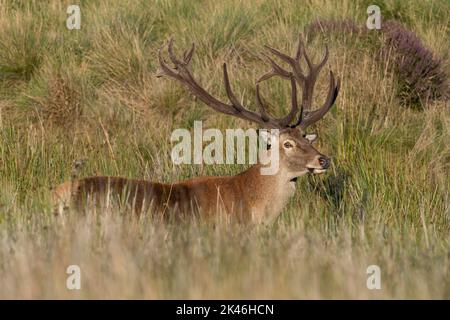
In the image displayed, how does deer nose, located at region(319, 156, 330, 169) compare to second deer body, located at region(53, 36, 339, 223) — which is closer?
second deer body, located at region(53, 36, 339, 223)

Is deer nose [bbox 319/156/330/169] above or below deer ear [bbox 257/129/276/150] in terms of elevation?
below

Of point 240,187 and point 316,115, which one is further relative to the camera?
point 316,115

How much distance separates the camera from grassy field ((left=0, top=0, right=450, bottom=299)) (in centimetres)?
563

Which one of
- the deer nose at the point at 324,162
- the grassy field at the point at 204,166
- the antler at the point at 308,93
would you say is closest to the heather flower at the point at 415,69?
the grassy field at the point at 204,166

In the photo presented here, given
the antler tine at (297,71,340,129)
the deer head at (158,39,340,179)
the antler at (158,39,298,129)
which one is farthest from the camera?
the antler tine at (297,71,340,129)

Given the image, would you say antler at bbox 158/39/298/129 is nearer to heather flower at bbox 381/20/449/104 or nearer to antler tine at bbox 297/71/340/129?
antler tine at bbox 297/71/340/129

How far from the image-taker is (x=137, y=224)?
7.04 meters

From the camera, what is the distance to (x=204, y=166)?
9992mm

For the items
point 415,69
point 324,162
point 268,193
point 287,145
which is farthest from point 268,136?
point 415,69

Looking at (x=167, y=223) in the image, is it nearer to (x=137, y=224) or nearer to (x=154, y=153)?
(x=137, y=224)

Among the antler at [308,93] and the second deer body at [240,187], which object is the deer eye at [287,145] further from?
the antler at [308,93]

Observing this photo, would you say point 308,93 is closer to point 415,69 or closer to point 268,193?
point 268,193

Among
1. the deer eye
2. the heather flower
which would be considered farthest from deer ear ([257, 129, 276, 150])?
the heather flower
